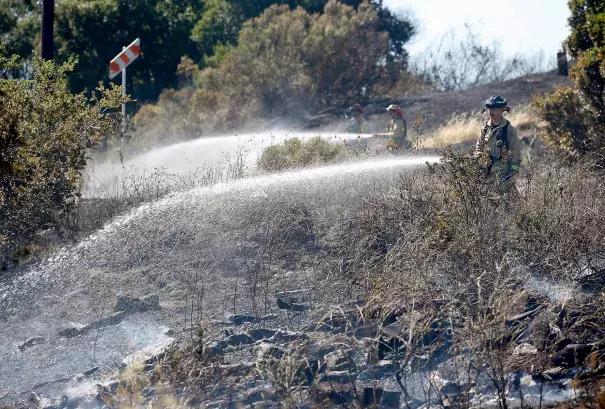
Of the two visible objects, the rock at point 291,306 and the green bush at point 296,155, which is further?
the green bush at point 296,155

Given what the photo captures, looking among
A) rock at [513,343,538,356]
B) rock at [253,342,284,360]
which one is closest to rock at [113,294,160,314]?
rock at [253,342,284,360]

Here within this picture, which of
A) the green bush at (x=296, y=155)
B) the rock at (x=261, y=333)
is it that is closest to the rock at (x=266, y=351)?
the rock at (x=261, y=333)

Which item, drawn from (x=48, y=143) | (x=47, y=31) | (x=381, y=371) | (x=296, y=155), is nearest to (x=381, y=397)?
(x=381, y=371)

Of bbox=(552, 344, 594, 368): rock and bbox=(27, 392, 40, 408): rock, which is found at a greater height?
bbox=(552, 344, 594, 368): rock

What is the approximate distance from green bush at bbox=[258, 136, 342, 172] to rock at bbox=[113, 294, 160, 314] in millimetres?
3756

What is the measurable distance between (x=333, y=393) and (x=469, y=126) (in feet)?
42.6

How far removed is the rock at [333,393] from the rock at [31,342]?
277 cm

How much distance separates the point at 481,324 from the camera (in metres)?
5.04

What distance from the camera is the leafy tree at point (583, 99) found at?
11.8 meters

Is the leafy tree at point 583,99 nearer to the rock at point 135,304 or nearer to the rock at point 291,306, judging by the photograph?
the rock at point 291,306

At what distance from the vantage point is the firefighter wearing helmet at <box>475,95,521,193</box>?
27.5ft

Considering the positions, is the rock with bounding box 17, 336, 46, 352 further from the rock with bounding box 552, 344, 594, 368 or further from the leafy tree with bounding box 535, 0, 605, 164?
the leafy tree with bounding box 535, 0, 605, 164

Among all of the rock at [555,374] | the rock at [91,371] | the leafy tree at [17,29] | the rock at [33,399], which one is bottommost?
the rock at [33,399]

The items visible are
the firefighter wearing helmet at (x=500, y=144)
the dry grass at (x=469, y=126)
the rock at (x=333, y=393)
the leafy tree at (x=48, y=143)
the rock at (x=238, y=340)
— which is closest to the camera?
the rock at (x=333, y=393)
